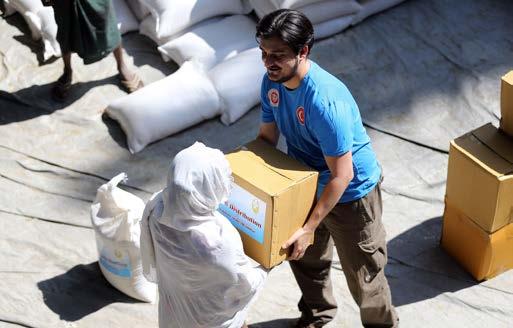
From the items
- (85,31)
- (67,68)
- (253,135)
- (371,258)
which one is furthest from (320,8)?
(371,258)

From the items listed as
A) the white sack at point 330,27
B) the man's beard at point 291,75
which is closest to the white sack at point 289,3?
the white sack at point 330,27

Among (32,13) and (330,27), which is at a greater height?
(32,13)

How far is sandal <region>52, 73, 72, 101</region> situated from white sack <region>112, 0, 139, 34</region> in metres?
0.52

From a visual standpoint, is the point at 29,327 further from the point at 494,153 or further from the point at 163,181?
the point at 494,153

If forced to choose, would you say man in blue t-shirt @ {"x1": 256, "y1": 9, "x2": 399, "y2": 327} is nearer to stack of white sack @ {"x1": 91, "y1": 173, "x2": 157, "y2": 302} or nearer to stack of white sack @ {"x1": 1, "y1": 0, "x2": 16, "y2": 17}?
stack of white sack @ {"x1": 91, "y1": 173, "x2": 157, "y2": 302}

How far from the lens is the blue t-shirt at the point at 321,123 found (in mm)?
2656

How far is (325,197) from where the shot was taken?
273 cm

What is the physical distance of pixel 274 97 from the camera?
9.37 feet

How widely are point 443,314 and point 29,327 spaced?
1.67m

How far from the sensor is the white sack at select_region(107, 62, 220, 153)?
4.31 metres

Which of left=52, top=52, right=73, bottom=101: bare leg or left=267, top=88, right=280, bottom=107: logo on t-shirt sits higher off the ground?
left=267, top=88, right=280, bottom=107: logo on t-shirt

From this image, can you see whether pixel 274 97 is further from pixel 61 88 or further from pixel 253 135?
pixel 61 88

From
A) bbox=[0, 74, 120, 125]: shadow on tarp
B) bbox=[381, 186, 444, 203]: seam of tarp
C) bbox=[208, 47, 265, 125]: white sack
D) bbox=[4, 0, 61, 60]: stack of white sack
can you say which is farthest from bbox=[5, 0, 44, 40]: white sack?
bbox=[381, 186, 444, 203]: seam of tarp

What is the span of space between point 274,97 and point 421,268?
129 cm
